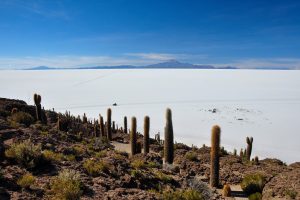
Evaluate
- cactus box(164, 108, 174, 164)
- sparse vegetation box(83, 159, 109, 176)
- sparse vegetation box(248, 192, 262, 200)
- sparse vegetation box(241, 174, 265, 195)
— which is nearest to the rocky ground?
sparse vegetation box(83, 159, 109, 176)

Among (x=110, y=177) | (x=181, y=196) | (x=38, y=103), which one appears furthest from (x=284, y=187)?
(x=38, y=103)

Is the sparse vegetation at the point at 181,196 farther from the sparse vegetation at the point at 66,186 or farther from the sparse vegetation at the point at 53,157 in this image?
the sparse vegetation at the point at 53,157

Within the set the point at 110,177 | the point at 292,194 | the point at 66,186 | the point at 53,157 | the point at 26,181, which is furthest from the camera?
the point at 53,157

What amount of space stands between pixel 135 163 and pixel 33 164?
549 centimetres

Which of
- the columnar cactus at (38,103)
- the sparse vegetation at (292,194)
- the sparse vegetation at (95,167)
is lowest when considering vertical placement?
the sparse vegetation at (292,194)

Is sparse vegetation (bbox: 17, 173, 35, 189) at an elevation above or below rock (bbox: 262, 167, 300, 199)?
→ above

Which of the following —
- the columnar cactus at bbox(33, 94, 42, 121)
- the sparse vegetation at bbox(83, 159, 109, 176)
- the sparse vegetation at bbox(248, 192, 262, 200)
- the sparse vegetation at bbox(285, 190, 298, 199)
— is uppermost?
the columnar cactus at bbox(33, 94, 42, 121)

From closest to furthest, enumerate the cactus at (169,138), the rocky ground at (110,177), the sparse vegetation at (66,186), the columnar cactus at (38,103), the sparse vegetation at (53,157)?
1. the sparse vegetation at (66,186)
2. the rocky ground at (110,177)
3. the sparse vegetation at (53,157)
4. the cactus at (169,138)
5. the columnar cactus at (38,103)

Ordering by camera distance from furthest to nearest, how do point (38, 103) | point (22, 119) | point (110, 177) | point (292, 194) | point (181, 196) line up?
point (38, 103), point (22, 119), point (110, 177), point (292, 194), point (181, 196)

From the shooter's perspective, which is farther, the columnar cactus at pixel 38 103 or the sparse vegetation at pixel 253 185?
the columnar cactus at pixel 38 103

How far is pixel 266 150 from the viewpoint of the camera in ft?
108

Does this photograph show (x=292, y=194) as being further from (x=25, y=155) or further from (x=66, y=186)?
(x=25, y=155)

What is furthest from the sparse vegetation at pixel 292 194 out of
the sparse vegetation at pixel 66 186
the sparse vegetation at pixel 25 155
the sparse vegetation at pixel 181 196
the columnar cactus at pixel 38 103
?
the columnar cactus at pixel 38 103

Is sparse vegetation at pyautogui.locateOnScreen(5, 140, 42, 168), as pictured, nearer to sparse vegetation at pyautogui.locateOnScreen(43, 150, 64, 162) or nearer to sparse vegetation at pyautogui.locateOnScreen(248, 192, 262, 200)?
sparse vegetation at pyautogui.locateOnScreen(43, 150, 64, 162)
